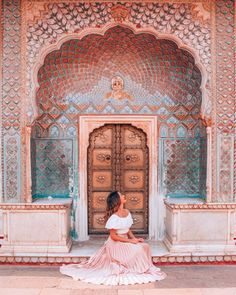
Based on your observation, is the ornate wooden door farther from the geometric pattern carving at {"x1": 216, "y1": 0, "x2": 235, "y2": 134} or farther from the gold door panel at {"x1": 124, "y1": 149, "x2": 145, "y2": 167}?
the geometric pattern carving at {"x1": 216, "y1": 0, "x2": 235, "y2": 134}

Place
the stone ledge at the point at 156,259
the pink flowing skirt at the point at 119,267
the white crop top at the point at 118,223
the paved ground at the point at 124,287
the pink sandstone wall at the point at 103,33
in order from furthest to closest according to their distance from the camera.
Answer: the pink sandstone wall at the point at 103,33 → the stone ledge at the point at 156,259 → the white crop top at the point at 118,223 → the pink flowing skirt at the point at 119,267 → the paved ground at the point at 124,287

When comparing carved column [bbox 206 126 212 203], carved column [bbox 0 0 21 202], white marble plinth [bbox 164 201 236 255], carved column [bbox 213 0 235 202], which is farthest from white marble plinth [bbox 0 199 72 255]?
carved column [bbox 213 0 235 202]

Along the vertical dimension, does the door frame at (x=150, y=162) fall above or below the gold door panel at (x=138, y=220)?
above

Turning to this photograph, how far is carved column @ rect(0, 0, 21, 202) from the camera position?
5.27m

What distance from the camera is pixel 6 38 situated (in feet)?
17.3

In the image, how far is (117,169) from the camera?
616 centimetres

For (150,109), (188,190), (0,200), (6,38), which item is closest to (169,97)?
(150,109)

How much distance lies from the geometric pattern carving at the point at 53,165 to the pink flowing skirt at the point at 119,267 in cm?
159

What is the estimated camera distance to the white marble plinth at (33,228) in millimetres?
5223

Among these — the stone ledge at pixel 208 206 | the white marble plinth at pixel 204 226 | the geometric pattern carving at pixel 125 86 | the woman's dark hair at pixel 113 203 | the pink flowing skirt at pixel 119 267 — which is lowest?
the pink flowing skirt at pixel 119 267

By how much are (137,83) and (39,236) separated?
108 inches

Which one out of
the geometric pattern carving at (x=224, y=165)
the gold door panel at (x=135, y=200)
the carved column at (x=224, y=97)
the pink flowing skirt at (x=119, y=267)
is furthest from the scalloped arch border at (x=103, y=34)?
the pink flowing skirt at (x=119, y=267)

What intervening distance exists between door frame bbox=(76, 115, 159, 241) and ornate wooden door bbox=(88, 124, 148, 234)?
107 mm

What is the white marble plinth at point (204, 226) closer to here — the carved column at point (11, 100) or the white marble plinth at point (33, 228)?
the white marble plinth at point (33, 228)
